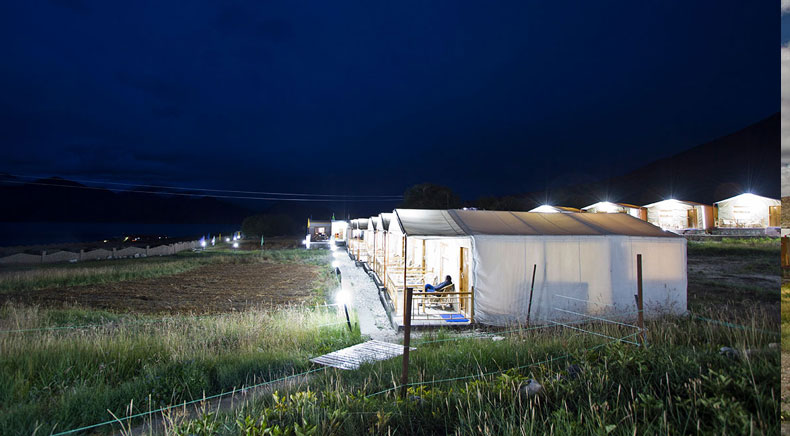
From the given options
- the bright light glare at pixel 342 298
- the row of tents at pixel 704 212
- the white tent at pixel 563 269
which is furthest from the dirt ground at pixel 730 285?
the row of tents at pixel 704 212

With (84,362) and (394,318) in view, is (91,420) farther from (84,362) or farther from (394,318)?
(394,318)

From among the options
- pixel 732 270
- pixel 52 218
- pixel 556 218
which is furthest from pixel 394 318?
pixel 52 218

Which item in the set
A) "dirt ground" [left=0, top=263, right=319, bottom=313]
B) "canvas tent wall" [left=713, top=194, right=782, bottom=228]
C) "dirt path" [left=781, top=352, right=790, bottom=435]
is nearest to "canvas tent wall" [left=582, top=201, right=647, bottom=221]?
"canvas tent wall" [left=713, top=194, right=782, bottom=228]

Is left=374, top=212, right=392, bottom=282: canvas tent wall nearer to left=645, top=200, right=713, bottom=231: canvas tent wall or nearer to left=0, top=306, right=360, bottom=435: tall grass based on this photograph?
left=0, top=306, right=360, bottom=435: tall grass

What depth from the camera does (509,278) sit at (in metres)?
8.07

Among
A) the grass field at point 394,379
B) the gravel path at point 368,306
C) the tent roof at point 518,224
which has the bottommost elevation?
the gravel path at point 368,306

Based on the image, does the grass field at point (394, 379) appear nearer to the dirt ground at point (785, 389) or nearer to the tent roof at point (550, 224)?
the dirt ground at point (785, 389)

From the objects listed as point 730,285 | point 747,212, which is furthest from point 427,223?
point 747,212

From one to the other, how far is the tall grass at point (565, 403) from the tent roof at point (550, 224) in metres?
4.28

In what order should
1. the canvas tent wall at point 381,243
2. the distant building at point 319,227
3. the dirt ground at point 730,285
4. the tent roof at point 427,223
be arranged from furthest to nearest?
1. the distant building at point 319,227
2. the canvas tent wall at point 381,243
3. the dirt ground at point 730,285
4. the tent roof at point 427,223

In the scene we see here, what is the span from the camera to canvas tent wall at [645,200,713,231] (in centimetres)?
2920

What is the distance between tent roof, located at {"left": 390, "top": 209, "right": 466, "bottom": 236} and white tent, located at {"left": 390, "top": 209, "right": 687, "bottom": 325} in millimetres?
23

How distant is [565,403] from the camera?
2588mm

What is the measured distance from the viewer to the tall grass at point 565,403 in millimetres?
2305
